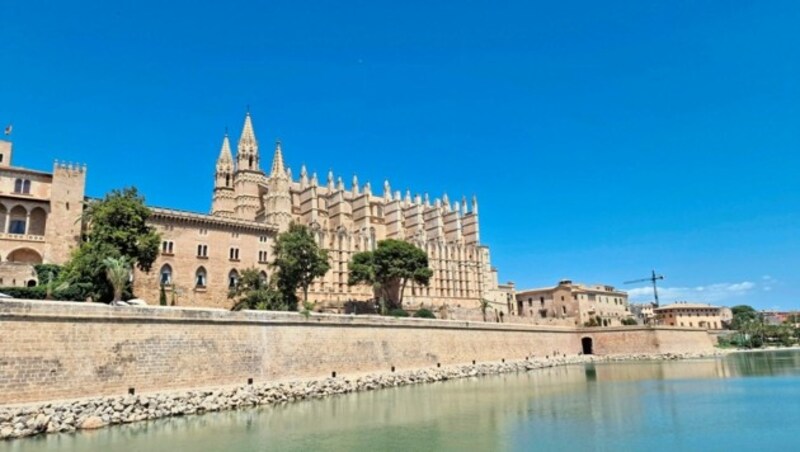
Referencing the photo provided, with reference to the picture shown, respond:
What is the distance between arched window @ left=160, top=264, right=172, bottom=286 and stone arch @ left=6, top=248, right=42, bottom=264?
8013 millimetres

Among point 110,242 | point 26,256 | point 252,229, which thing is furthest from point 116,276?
point 252,229

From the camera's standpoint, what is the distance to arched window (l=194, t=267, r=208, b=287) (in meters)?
43.9

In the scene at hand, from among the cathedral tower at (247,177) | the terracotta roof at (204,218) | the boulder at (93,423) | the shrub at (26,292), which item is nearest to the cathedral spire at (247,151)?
the cathedral tower at (247,177)

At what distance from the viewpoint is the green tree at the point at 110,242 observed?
30.4 metres

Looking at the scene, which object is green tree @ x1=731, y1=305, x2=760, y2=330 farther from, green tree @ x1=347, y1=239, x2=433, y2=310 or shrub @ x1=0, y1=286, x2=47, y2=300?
shrub @ x1=0, y1=286, x2=47, y2=300

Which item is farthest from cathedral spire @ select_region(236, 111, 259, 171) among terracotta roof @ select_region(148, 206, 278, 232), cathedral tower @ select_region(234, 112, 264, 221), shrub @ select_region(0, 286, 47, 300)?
shrub @ select_region(0, 286, 47, 300)

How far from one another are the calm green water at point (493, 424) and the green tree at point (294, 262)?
45.8 ft

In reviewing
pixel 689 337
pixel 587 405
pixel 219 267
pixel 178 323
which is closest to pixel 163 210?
pixel 219 267

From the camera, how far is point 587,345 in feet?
205

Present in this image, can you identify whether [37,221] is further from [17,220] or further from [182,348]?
[182,348]

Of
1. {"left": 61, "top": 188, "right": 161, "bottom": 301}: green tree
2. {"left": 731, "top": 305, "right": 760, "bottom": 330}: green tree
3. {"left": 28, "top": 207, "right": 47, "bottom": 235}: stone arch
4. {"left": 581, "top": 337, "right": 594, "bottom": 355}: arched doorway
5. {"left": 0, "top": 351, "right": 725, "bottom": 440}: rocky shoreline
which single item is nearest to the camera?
{"left": 0, "top": 351, "right": 725, "bottom": 440}: rocky shoreline

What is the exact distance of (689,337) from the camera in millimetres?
63812

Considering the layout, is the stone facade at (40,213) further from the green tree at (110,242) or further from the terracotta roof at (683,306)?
the terracotta roof at (683,306)

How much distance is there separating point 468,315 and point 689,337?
24.3 metres
